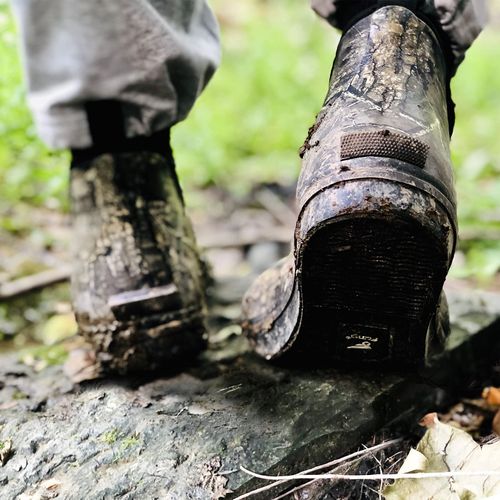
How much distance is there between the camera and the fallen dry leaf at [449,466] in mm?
960

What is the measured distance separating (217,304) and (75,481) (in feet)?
3.07

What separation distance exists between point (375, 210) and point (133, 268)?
670mm

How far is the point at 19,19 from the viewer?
1.28 m

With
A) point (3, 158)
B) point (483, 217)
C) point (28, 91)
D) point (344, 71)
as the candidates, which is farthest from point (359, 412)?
point (3, 158)

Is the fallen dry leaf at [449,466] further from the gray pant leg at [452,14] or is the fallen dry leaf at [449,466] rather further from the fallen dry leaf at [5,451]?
the gray pant leg at [452,14]

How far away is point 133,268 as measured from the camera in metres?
1.38

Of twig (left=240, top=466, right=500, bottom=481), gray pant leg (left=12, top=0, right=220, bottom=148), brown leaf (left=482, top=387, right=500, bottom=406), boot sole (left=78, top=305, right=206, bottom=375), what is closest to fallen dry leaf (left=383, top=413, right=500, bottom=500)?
twig (left=240, top=466, right=500, bottom=481)

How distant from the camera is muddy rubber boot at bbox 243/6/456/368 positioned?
96 centimetres

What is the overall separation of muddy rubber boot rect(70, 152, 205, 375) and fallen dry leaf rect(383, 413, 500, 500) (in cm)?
60

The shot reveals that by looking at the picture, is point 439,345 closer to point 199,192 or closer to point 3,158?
point 3,158

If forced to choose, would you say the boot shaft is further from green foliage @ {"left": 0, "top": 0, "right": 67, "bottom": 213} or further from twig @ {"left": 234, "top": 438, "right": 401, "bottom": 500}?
green foliage @ {"left": 0, "top": 0, "right": 67, "bottom": 213}

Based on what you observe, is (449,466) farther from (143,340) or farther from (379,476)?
(143,340)

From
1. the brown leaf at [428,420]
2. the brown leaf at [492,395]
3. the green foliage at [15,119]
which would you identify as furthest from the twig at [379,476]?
the green foliage at [15,119]

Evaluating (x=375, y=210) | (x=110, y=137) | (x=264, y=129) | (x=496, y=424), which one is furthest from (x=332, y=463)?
(x=264, y=129)
